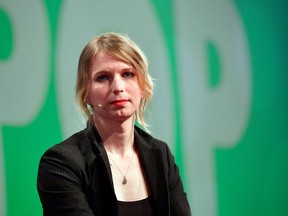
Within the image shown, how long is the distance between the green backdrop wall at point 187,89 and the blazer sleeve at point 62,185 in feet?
1.49

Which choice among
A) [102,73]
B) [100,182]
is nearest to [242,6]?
[102,73]

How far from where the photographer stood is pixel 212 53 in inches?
74.9

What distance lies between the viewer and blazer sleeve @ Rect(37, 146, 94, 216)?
99 cm

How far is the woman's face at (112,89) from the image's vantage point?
Result: 3.49 feet

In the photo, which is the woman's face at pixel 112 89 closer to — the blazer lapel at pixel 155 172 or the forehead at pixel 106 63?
the forehead at pixel 106 63

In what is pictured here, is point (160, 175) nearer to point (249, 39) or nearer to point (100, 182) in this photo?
point (100, 182)

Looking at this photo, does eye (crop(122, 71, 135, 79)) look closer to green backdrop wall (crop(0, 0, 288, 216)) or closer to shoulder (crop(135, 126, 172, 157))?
shoulder (crop(135, 126, 172, 157))

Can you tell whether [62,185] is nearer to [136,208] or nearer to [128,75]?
[136,208]

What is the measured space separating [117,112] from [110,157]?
12 cm

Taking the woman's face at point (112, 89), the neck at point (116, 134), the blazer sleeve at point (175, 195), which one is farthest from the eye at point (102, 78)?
the blazer sleeve at point (175, 195)

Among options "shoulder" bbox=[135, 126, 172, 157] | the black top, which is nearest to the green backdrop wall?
"shoulder" bbox=[135, 126, 172, 157]

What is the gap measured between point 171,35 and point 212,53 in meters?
0.21

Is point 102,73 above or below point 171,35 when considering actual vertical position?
below

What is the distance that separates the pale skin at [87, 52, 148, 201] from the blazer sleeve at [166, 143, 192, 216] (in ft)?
0.25
